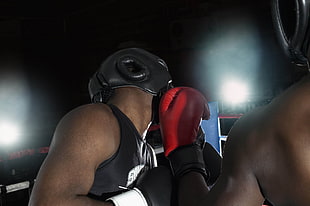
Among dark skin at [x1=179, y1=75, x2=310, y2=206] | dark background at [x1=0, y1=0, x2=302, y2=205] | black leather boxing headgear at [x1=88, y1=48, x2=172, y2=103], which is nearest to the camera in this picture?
dark skin at [x1=179, y1=75, x2=310, y2=206]

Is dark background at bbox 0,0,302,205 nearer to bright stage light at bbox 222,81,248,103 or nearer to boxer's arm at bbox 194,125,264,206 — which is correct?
bright stage light at bbox 222,81,248,103

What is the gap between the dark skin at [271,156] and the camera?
620 mm

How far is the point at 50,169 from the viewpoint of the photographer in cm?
95

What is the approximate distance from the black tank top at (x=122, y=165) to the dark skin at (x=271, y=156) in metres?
0.41

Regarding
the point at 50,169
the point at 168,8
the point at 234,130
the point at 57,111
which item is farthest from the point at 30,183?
the point at 57,111

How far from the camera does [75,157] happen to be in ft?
3.19

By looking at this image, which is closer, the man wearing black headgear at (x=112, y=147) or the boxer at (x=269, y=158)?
the boxer at (x=269, y=158)

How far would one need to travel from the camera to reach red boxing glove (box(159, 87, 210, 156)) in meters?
1.05

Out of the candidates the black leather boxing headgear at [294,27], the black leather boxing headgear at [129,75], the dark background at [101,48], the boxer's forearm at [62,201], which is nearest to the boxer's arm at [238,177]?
the black leather boxing headgear at [294,27]

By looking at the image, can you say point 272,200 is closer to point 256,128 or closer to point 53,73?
point 256,128

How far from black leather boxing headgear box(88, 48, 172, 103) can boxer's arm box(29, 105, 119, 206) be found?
17 centimetres

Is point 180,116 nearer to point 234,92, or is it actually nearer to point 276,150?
point 276,150

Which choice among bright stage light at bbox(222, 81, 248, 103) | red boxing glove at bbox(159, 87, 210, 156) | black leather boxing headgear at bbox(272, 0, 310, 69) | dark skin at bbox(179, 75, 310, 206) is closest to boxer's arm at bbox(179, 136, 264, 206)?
dark skin at bbox(179, 75, 310, 206)

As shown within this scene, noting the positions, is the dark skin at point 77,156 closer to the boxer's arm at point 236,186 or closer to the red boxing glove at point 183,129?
the red boxing glove at point 183,129
